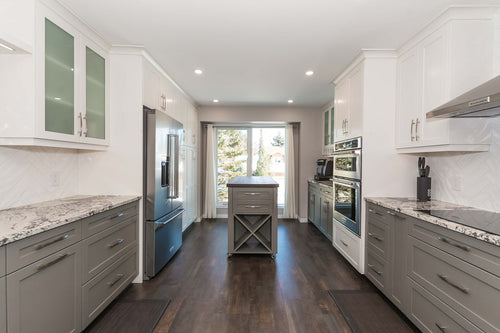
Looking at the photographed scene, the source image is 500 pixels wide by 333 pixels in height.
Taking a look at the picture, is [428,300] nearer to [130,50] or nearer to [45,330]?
[45,330]

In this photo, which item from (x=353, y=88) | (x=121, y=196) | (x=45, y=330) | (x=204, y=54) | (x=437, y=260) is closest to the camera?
(x=45, y=330)

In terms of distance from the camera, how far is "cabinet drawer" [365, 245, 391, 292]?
2178 mm

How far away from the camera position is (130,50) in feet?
8.19

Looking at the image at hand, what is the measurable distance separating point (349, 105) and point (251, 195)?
1741mm

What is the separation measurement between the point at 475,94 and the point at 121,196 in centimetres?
305

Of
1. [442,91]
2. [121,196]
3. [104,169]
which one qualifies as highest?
[442,91]

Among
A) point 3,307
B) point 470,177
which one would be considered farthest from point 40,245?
point 470,177

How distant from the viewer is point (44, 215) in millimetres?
1570

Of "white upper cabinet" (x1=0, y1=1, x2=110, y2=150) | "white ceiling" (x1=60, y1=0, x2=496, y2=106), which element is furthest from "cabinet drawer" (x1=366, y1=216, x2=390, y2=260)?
"white upper cabinet" (x1=0, y1=1, x2=110, y2=150)

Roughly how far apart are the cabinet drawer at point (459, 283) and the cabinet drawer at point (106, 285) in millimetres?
2497

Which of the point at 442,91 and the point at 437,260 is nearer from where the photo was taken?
the point at 437,260

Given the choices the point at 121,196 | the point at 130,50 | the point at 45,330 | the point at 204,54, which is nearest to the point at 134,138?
the point at 121,196

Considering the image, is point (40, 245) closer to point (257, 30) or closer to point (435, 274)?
point (257, 30)

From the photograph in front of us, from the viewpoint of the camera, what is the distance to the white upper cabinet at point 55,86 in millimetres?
1623
